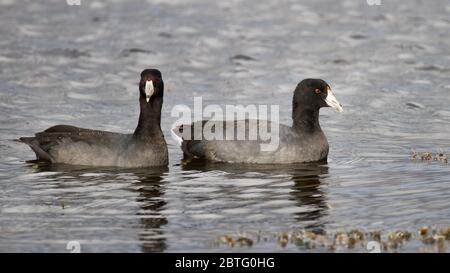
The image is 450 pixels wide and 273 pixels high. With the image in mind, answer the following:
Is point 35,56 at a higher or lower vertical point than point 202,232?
higher

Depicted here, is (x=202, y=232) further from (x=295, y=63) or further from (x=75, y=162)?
(x=295, y=63)

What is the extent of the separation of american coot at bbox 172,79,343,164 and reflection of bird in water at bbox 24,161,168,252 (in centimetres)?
105

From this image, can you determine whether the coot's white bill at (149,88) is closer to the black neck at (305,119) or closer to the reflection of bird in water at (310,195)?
the reflection of bird in water at (310,195)

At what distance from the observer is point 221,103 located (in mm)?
21547

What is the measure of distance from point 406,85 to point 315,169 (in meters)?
7.81

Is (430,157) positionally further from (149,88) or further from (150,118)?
(149,88)

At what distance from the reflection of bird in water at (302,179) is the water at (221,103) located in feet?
0.16

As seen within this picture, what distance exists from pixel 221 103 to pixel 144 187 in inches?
273

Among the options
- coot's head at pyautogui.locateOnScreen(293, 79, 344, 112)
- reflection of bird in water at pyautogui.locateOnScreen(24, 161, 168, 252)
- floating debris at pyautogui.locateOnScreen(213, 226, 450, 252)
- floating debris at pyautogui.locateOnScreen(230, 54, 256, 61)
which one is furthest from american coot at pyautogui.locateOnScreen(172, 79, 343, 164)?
floating debris at pyautogui.locateOnScreen(230, 54, 256, 61)

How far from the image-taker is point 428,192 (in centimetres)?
1420

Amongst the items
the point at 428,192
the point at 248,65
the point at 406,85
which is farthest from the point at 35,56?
the point at 428,192

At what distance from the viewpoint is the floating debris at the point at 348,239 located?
1137cm

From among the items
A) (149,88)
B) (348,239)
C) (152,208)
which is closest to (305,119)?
(149,88)

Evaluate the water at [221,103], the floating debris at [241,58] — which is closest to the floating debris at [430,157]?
the water at [221,103]
